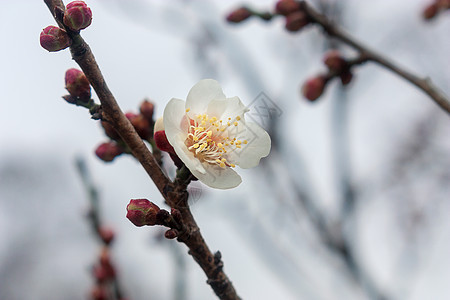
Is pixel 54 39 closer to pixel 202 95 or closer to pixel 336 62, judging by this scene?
pixel 202 95

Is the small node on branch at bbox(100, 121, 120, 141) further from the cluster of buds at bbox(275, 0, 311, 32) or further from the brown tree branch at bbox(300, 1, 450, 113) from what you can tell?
the cluster of buds at bbox(275, 0, 311, 32)

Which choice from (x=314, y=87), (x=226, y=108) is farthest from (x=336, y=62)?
(x=226, y=108)

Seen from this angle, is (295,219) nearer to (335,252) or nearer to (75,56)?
(335,252)

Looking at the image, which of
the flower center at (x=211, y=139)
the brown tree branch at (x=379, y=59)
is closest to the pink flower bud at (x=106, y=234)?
the flower center at (x=211, y=139)

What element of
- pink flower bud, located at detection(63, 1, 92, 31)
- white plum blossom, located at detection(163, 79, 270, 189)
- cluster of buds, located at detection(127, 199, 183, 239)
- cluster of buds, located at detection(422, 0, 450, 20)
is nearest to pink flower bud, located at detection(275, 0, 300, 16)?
cluster of buds, located at detection(422, 0, 450, 20)

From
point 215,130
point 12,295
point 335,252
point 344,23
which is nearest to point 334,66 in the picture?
point 215,130

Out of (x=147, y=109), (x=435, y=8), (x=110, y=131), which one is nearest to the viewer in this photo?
(x=110, y=131)
